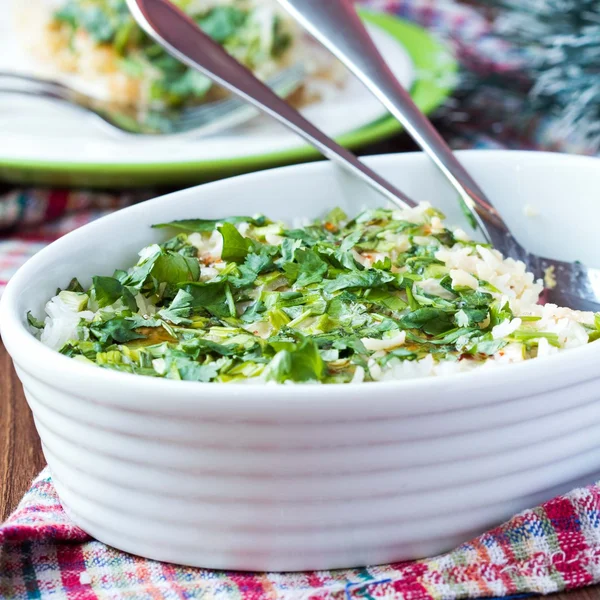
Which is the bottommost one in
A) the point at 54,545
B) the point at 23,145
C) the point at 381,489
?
the point at 23,145

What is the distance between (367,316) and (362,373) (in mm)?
185

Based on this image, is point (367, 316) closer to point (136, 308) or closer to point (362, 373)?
point (362, 373)

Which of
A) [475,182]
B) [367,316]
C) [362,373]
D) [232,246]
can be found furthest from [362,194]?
[362,373]

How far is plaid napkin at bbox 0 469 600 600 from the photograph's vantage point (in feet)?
3.20

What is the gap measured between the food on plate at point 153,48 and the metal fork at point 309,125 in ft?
3.12

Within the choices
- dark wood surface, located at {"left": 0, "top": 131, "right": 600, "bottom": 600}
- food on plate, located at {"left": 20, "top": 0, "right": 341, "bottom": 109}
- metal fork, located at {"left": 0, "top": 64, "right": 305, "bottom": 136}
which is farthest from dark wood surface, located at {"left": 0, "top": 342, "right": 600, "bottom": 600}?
food on plate, located at {"left": 20, "top": 0, "right": 341, "bottom": 109}

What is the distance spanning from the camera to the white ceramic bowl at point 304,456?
91 cm

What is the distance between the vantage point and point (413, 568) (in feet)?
3.28

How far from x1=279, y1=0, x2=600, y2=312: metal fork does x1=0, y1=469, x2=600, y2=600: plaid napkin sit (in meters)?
0.49

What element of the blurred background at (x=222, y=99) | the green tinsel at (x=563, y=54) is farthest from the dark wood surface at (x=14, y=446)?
the green tinsel at (x=563, y=54)

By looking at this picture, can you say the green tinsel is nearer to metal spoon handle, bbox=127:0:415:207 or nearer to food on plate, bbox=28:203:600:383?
metal spoon handle, bbox=127:0:415:207

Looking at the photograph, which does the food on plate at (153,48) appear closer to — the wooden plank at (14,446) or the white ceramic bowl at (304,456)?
the wooden plank at (14,446)

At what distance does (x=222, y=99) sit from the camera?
8.60ft

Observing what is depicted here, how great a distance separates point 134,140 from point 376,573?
5.14ft
